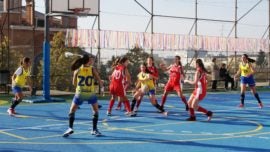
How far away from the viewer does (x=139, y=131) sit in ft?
38.6

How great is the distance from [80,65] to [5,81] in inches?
520

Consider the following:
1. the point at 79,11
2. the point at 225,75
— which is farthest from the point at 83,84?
the point at 225,75

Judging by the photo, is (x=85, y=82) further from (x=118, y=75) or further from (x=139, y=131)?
(x=118, y=75)

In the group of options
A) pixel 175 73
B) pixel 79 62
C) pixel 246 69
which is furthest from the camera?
pixel 246 69

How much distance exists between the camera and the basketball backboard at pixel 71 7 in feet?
69.1

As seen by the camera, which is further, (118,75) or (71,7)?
(71,7)

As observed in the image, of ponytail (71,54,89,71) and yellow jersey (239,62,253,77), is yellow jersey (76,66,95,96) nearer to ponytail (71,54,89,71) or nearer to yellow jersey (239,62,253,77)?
ponytail (71,54,89,71)

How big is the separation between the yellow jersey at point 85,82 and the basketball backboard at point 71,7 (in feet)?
35.1

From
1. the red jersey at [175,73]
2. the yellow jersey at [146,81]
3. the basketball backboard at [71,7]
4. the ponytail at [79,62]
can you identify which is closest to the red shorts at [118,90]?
the yellow jersey at [146,81]

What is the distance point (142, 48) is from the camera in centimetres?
2611

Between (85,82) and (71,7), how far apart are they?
11496 millimetres

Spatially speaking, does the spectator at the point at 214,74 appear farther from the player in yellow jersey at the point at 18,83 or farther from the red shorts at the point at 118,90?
the player in yellow jersey at the point at 18,83

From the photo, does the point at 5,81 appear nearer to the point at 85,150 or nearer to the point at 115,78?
the point at 115,78

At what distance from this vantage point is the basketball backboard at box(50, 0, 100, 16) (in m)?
21.1
